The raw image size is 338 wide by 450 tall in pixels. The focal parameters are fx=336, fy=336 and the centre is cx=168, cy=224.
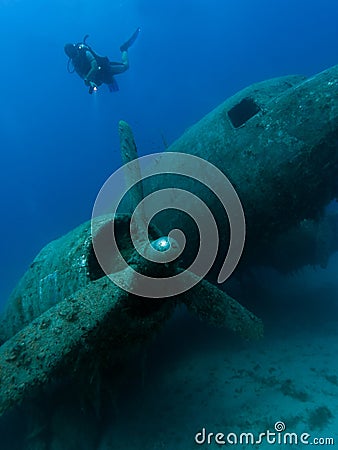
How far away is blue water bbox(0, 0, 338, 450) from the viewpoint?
232 feet

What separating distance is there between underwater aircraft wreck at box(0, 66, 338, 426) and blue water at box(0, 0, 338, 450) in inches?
2251

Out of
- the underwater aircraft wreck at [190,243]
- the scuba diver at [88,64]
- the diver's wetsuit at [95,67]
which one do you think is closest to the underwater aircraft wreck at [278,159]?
the underwater aircraft wreck at [190,243]

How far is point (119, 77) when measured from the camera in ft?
286

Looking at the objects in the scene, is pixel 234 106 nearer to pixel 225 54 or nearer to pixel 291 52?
pixel 291 52

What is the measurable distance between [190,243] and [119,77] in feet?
295

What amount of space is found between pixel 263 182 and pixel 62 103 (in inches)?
3774

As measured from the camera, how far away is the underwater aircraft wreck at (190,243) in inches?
145

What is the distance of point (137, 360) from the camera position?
7625mm

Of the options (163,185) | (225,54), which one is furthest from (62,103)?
(163,185)

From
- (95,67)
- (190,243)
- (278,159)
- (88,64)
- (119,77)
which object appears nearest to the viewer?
(278,159)

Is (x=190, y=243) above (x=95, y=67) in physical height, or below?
below

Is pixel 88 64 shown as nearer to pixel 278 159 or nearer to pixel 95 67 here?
pixel 95 67

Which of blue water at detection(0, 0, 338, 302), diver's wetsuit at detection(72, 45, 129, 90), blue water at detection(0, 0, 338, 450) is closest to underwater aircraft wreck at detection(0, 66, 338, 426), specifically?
diver's wetsuit at detection(72, 45, 129, 90)

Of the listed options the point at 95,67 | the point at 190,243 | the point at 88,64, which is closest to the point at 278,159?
the point at 190,243
